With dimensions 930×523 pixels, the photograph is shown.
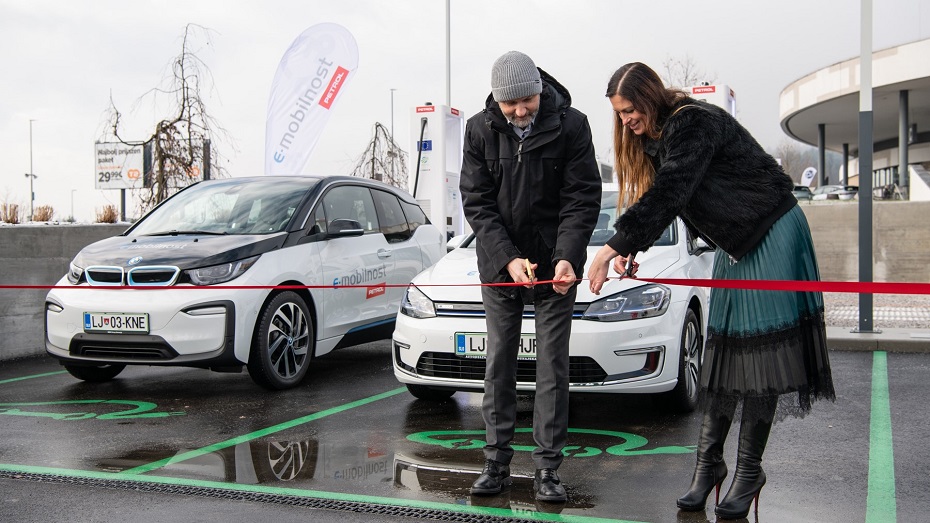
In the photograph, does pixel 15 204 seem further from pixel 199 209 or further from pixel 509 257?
pixel 509 257

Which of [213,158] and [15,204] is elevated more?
[213,158]

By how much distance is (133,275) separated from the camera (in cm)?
640

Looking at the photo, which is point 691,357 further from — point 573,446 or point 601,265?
point 601,265

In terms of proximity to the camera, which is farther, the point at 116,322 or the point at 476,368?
the point at 116,322

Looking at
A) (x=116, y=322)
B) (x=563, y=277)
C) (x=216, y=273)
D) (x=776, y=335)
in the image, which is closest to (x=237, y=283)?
(x=216, y=273)

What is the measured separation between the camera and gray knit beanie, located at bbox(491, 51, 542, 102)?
380 centimetres

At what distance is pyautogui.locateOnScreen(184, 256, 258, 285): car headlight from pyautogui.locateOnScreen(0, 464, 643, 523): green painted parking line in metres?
2.02

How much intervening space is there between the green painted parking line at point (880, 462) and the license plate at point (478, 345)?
6.12 feet

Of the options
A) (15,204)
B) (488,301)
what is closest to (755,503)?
(488,301)

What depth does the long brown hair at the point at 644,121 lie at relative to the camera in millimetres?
3480

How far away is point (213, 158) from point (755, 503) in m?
13.2

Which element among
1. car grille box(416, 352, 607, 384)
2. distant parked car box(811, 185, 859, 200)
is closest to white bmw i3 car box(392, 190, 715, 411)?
car grille box(416, 352, 607, 384)

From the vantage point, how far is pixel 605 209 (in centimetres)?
675

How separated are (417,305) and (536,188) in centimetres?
195
